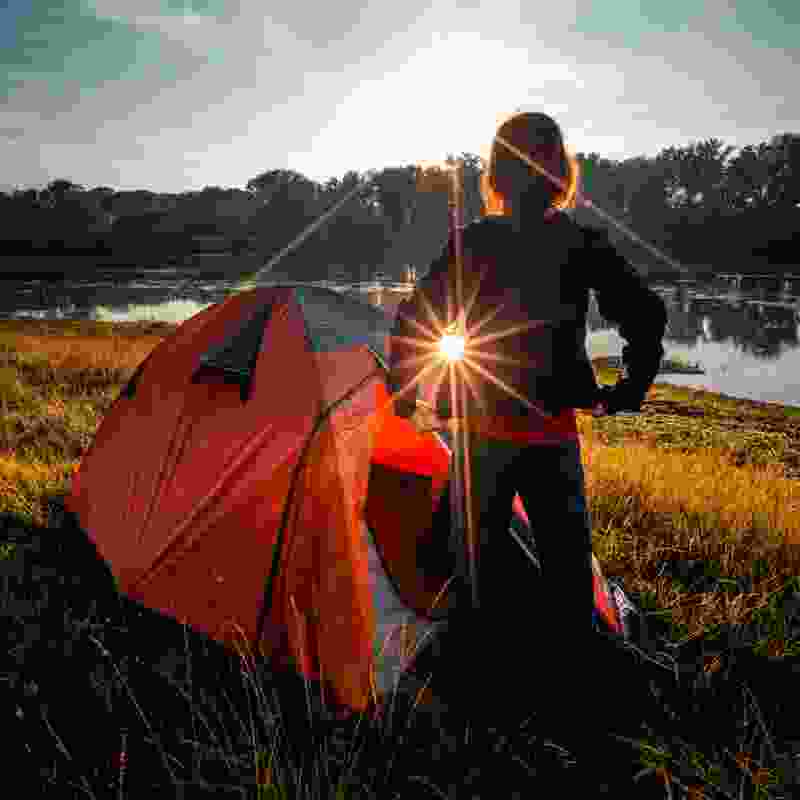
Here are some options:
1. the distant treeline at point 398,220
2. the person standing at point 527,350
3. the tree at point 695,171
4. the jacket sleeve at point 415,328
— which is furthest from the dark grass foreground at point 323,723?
the tree at point 695,171

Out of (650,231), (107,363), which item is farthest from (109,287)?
(650,231)

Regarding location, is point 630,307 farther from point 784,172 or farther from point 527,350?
point 784,172

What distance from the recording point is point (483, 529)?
80.6 inches

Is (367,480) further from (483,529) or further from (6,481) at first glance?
(6,481)

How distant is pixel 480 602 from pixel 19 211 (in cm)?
11542

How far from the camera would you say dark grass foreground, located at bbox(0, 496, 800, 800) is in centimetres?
213

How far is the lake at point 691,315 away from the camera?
2208cm

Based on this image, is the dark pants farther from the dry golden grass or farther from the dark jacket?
the dry golden grass

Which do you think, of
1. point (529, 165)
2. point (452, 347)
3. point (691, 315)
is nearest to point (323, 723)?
point (452, 347)

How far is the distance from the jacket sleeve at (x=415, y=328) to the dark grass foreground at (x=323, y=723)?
1.11 m

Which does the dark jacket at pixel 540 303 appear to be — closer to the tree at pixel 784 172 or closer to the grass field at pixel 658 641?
the grass field at pixel 658 641

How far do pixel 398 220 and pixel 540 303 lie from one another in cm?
8594

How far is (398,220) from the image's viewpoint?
83.8 m

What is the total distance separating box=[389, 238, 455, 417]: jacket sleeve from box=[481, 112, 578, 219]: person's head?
261 mm
